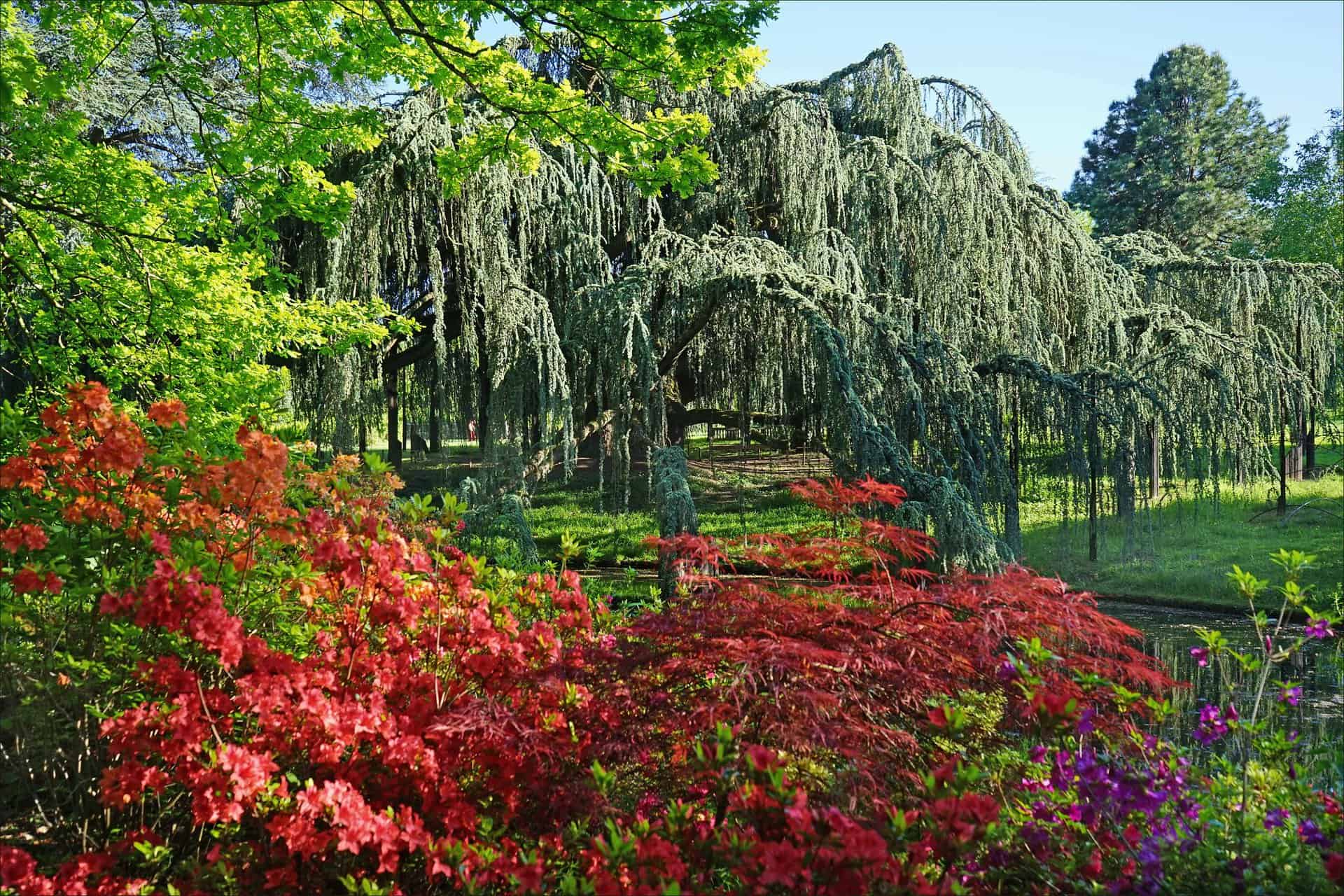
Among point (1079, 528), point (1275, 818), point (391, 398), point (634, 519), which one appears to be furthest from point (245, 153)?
point (1079, 528)

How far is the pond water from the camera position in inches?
220

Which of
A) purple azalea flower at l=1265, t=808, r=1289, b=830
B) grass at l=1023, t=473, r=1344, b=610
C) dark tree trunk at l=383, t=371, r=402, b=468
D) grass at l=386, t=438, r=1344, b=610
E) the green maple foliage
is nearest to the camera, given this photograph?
purple azalea flower at l=1265, t=808, r=1289, b=830

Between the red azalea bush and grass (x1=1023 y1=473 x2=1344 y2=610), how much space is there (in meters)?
7.41

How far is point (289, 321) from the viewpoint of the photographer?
6285 mm

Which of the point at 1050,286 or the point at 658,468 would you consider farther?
the point at 1050,286

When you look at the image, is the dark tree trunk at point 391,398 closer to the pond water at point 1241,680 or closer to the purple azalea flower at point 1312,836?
the pond water at point 1241,680

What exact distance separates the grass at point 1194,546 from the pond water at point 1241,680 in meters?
0.63

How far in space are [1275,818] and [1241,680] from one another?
528 centimetres

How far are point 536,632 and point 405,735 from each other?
57cm

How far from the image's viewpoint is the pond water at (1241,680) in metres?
5.59

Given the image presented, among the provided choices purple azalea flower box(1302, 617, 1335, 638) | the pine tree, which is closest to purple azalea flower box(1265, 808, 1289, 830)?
purple azalea flower box(1302, 617, 1335, 638)

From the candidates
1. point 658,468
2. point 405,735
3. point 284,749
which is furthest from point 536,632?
point 658,468

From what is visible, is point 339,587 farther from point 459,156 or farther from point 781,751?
point 459,156

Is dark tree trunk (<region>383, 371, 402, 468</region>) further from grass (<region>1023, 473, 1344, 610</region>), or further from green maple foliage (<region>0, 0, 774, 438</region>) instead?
grass (<region>1023, 473, 1344, 610</region>)
